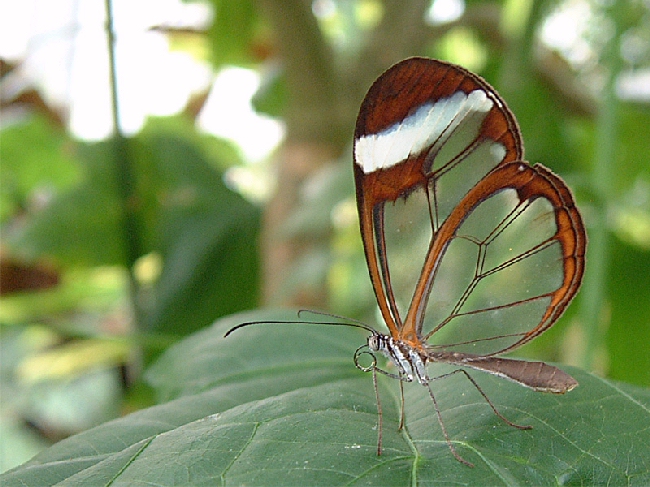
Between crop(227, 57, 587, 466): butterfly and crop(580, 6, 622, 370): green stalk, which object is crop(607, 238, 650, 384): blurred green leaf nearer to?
crop(580, 6, 622, 370): green stalk

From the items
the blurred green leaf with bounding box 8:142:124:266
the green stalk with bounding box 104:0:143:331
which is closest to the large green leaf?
the green stalk with bounding box 104:0:143:331

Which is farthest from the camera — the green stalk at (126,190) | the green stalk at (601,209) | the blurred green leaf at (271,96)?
the blurred green leaf at (271,96)

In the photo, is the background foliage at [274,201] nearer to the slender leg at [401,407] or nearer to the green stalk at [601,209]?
the green stalk at [601,209]

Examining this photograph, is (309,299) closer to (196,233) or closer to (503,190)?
(196,233)

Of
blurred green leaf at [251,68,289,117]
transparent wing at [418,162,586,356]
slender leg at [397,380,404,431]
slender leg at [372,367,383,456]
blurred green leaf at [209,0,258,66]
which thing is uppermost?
blurred green leaf at [209,0,258,66]

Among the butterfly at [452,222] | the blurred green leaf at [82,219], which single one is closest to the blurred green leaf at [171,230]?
the blurred green leaf at [82,219]

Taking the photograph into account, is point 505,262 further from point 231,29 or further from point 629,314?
point 231,29

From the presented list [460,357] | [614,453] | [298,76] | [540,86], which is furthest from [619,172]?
[614,453]

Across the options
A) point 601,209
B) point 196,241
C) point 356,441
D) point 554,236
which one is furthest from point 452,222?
point 196,241
